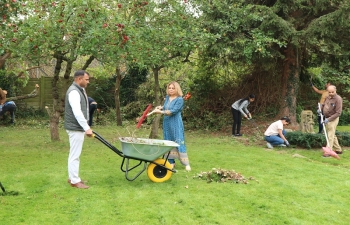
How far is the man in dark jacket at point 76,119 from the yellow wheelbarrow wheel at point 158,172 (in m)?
0.91

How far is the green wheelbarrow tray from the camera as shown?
205 inches

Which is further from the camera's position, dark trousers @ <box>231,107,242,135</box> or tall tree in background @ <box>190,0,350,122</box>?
dark trousers @ <box>231,107,242,135</box>

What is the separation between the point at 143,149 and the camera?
5.25 m

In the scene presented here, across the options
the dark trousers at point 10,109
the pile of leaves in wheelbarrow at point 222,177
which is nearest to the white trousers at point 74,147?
the pile of leaves in wheelbarrow at point 222,177

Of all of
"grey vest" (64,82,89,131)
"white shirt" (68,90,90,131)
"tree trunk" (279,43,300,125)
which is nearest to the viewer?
"white shirt" (68,90,90,131)

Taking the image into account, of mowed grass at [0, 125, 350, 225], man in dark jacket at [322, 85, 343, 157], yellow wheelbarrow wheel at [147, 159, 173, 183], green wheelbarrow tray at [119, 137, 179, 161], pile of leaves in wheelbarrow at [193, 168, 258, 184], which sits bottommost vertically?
mowed grass at [0, 125, 350, 225]

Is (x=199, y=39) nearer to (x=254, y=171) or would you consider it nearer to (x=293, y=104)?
(x=254, y=171)

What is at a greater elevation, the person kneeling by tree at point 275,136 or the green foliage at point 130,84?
the green foliage at point 130,84

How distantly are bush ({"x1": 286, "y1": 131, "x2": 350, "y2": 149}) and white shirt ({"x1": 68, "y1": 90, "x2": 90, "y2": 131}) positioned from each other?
6.21 meters

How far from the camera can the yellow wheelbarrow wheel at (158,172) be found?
5617 millimetres

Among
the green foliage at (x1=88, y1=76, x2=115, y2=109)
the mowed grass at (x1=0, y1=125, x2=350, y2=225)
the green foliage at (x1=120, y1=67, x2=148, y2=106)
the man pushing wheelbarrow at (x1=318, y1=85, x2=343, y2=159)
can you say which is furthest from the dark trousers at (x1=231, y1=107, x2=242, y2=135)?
the green foliage at (x1=88, y1=76, x2=115, y2=109)

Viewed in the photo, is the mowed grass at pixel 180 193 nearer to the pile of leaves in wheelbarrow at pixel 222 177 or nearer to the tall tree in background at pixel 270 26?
the pile of leaves in wheelbarrow at pixel 222 177

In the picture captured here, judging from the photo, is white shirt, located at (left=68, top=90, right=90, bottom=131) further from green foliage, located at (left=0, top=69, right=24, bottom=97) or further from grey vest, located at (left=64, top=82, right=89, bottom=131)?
green foliage, located at (left=0, top=69, right=24, bottom=97)

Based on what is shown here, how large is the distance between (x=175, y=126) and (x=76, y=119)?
180cm
